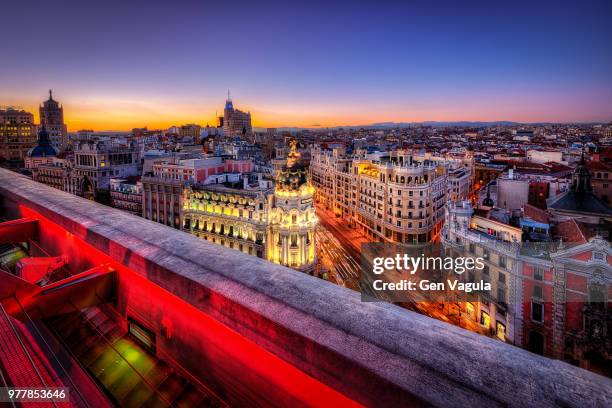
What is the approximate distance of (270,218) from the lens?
128ft

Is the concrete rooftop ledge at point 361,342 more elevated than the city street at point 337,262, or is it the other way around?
the concrete rooftop ledge at point 361,342

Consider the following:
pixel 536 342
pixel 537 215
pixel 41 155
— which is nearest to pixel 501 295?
pixel 536 342

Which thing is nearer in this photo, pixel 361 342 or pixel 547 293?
pixel 361 342

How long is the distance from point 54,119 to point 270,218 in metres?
125

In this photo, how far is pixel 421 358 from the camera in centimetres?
251

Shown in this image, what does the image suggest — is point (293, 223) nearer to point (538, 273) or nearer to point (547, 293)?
point (538, 273)

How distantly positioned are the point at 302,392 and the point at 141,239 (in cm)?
284

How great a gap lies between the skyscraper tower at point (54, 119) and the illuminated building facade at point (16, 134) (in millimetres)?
10263

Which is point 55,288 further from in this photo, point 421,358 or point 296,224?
point 296,224

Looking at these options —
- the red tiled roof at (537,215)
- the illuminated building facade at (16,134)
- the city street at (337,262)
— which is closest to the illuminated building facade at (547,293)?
the red tiled roof at (537,215)

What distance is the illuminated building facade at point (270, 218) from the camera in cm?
3784

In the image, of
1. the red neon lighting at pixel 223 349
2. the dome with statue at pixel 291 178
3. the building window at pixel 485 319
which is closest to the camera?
the red neon lighting at pixel 223 349

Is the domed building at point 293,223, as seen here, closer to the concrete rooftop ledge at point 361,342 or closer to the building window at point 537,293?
the building window at point 537,293

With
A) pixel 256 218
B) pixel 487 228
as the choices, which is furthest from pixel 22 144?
pixel 487 228
